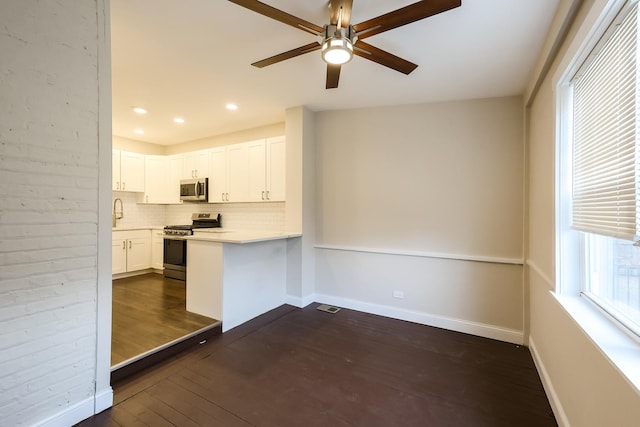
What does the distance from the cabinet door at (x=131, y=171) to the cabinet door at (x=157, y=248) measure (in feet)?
3.07

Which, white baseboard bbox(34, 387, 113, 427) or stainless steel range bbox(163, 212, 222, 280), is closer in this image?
white baseboard bbox(34, 387, 113, 427)

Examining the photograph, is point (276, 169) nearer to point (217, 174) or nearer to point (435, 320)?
point (217, 174)

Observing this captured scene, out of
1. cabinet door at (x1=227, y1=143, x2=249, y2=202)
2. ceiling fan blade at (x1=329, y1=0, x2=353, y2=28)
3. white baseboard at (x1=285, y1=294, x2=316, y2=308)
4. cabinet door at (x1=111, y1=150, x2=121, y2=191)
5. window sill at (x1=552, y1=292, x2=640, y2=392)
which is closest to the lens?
window sill at (x1=552, y1=292, x2=640, y2=392)

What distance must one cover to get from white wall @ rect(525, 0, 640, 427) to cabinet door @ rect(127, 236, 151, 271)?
19.9 feet

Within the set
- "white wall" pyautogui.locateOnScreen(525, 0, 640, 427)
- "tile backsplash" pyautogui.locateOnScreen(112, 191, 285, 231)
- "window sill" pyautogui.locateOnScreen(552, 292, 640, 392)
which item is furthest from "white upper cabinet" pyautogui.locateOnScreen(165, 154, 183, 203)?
"window sill" pyautogui.locateOnScreen(552, 292, 640, 392)

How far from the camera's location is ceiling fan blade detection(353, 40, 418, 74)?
6.22ft

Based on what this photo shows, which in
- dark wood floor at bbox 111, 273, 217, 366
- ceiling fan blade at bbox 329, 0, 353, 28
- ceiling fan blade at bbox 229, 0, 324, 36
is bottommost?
dark wood floor at bbox 111, 273, 217, 366

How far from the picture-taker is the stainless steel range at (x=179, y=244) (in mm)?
4859

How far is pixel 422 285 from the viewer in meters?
3.34

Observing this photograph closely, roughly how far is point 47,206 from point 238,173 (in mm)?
2968

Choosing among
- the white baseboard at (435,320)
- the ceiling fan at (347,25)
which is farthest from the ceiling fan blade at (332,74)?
the white baseboard at (435,320)

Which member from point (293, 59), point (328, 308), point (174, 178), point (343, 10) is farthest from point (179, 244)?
point (343, 10)

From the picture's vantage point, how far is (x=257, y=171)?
4.29 m

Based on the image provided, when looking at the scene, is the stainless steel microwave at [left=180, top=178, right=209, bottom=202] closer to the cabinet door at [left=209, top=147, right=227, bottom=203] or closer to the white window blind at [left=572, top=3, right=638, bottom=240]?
the cabinet door at [left=209, top=147, right=227, bottom=203]
